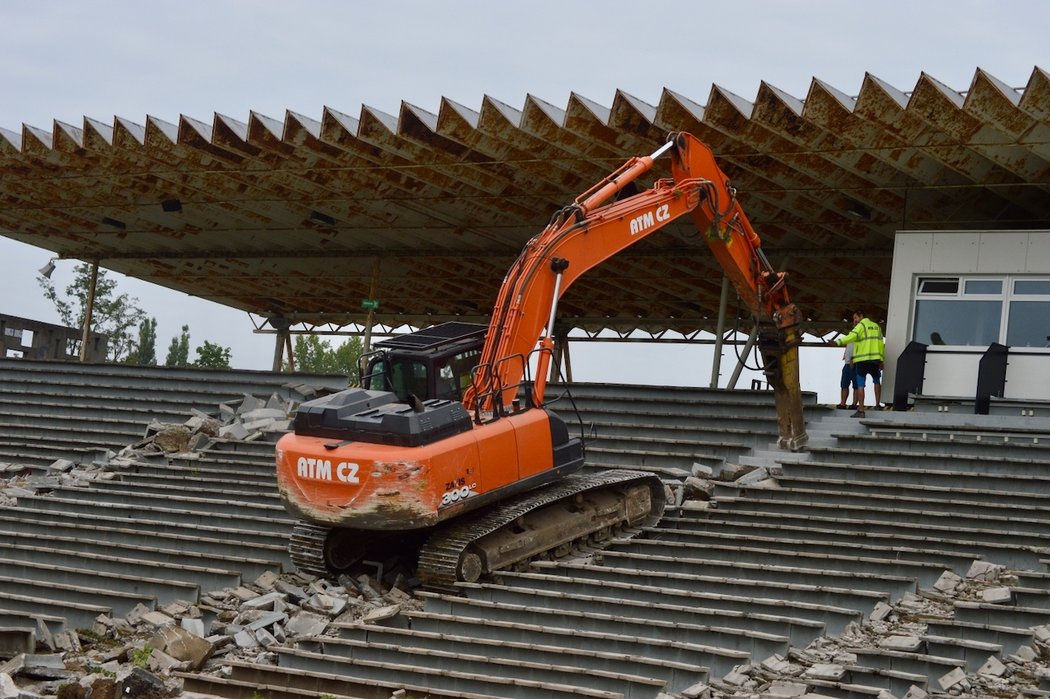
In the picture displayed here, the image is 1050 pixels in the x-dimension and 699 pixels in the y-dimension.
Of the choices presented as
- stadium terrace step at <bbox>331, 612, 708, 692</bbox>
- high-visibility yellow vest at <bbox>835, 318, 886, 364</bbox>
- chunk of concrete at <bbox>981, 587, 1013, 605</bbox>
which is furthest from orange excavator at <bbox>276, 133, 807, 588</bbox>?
high-visibility yellow vest at <bbox>835, 318, 886, 364</bbox>

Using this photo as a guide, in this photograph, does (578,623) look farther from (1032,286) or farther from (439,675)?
(1032,286)

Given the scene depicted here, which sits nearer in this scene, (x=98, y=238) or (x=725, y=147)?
(x=725, y=147)

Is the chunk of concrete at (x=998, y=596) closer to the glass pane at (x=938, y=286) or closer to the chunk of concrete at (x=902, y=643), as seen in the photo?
the chunk of concrete at (x=902, y=643)

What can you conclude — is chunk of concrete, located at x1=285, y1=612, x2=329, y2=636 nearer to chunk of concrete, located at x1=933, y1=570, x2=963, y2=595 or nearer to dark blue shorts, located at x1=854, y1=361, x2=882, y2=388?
chunk of concrete, located at x1=933, y1=570, x2=963, y2=595

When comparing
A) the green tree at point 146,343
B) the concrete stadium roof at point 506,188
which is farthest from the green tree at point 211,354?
the concrete stadium roof at point 506,188

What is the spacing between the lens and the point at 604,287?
34594 millimetres

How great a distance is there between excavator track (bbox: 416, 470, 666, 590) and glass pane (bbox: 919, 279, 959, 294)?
914 cm

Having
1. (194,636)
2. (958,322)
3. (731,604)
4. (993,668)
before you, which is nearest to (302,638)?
(194,636)

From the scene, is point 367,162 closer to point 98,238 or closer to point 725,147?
point 725,147

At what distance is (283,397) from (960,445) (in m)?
12.5

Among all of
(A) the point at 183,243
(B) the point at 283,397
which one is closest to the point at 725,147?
(B) the point at 283,397

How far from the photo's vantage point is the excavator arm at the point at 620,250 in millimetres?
14820

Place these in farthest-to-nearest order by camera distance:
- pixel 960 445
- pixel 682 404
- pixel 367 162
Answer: pixel 367 162
pixel 682 404
pixel 960 445

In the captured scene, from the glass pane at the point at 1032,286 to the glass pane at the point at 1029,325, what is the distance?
0.19m
